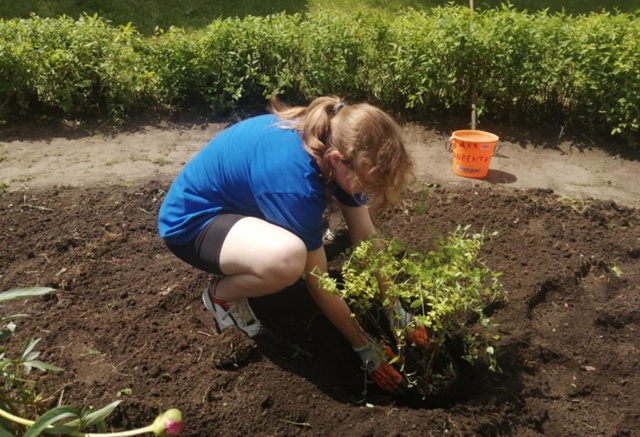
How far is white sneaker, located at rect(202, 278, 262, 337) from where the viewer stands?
2.85m

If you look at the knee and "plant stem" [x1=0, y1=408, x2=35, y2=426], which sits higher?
"plant stem" [x1=0, y1=408, x2=35, y2=426]

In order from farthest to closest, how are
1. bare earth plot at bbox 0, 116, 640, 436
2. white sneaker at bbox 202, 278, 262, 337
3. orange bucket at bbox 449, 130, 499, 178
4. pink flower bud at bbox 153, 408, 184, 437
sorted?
1. orange bucket at bbox 449, 130, 499, 178
2. white sneaker at bbox 202, 278, 262, 337
3. bare earth plot at bbox 0, 116, 640, 436
4. pink flower bud at bbox 153, 408, 184, 437

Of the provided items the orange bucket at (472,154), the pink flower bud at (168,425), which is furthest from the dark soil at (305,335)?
the pink flower bud at (168,425)

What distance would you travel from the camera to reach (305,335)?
3008 mm

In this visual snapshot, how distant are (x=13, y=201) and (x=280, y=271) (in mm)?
2406

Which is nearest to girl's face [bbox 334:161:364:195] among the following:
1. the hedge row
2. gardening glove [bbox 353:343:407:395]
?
gardening glove [bbox 353:343:407:395]

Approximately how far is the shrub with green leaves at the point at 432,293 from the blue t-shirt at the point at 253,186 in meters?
0.28

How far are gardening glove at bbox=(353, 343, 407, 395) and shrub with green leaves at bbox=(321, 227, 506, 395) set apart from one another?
0.06 m

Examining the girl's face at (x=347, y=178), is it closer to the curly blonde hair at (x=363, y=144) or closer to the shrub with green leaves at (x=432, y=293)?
the curly blonde hair at (x=363, y=144)

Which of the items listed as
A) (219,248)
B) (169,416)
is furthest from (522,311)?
(169,416)

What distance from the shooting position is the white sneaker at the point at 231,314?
285 centimetres

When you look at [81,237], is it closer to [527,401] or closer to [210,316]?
[210,316]

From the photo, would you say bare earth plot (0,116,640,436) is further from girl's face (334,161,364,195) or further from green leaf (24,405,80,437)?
green leaf (24,405,80,437)

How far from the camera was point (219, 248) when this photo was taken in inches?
105
